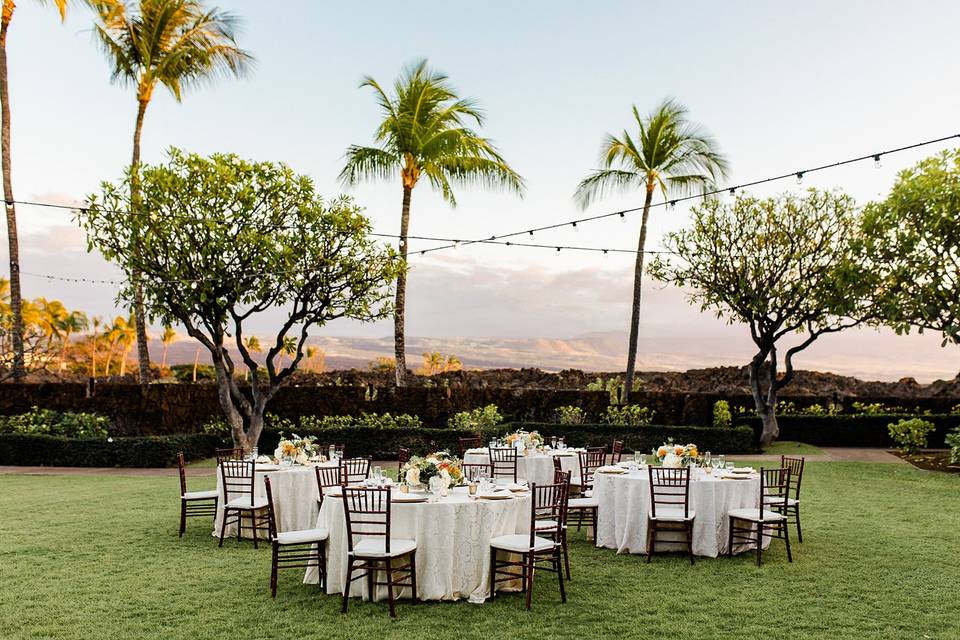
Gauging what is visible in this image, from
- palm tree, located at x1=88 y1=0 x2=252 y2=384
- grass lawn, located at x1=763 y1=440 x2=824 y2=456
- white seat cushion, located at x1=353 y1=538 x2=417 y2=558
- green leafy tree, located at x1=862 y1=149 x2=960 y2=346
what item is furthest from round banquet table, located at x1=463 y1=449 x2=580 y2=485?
palm tree, located at x1=88 y1=0 x2=252 y2=384

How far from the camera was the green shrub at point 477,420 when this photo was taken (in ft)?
68.4

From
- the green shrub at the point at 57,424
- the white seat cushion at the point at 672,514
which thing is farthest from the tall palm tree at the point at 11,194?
the white seat cushion at the point at 672,514

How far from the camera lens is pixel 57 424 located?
68.3 feet

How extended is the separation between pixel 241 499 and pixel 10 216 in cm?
1852

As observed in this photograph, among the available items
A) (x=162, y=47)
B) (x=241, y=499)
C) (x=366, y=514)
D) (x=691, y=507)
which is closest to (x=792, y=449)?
(x=691, y=507)

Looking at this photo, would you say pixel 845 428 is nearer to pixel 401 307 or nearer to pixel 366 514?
pixel 401 307

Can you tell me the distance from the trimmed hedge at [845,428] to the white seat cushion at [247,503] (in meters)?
17.1

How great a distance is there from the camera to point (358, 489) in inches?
272

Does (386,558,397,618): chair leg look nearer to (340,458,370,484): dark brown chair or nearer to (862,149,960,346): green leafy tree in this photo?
(340,458,370,484): dark brown chair

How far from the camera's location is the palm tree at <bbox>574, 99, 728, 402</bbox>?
960 inches

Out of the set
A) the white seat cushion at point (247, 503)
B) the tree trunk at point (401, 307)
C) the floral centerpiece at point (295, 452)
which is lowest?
the white seat cushion at point (247, 503)

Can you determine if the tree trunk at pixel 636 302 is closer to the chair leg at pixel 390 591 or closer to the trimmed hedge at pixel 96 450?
the trimmed hedge at pixel 96 450

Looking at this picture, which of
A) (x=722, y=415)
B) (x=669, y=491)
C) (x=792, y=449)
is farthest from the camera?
(x=722, y=415)

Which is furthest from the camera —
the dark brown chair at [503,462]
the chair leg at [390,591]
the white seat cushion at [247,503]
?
the dark brown chair at [503,462]
